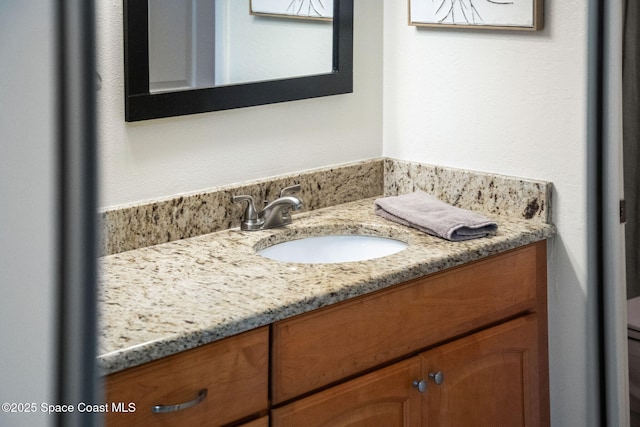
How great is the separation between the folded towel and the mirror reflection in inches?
12.3

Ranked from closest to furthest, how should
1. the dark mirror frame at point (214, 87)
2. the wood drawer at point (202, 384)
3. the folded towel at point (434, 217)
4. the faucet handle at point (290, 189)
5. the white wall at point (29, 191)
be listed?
the white wall at point (29, 191)
the wood drawer at point (202, 384)
the dark mirror frame at point (214, 87)
the folded towel at point (434, 217)
the faucet handle at point (290, 189)

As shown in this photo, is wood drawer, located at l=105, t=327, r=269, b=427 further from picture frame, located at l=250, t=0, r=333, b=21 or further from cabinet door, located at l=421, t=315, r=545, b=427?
picture frame, located at l=250, t=0, r=333, b=21

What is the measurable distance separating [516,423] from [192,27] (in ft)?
3.11

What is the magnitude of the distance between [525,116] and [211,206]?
0.61m

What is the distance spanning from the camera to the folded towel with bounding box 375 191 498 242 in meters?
1.53

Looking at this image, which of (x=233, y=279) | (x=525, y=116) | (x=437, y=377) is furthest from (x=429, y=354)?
(x=525, y=116)

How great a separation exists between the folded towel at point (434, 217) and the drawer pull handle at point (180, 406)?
22.7 inches

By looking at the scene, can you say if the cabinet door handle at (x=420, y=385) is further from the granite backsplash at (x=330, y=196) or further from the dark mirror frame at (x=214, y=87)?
the dark mirror frame at (x=214, y=87)

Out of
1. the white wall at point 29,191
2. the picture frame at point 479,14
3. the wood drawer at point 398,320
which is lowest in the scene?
the wood drawer at point 398,320

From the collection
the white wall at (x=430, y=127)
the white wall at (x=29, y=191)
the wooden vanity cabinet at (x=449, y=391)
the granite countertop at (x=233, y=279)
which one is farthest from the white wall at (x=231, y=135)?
the white wall at (x=29, y=191)

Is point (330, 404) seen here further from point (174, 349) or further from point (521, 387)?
point (521, 387)

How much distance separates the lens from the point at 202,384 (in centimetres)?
112

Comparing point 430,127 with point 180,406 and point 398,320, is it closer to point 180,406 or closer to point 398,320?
point 398,320

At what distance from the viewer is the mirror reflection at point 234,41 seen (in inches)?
56.2
